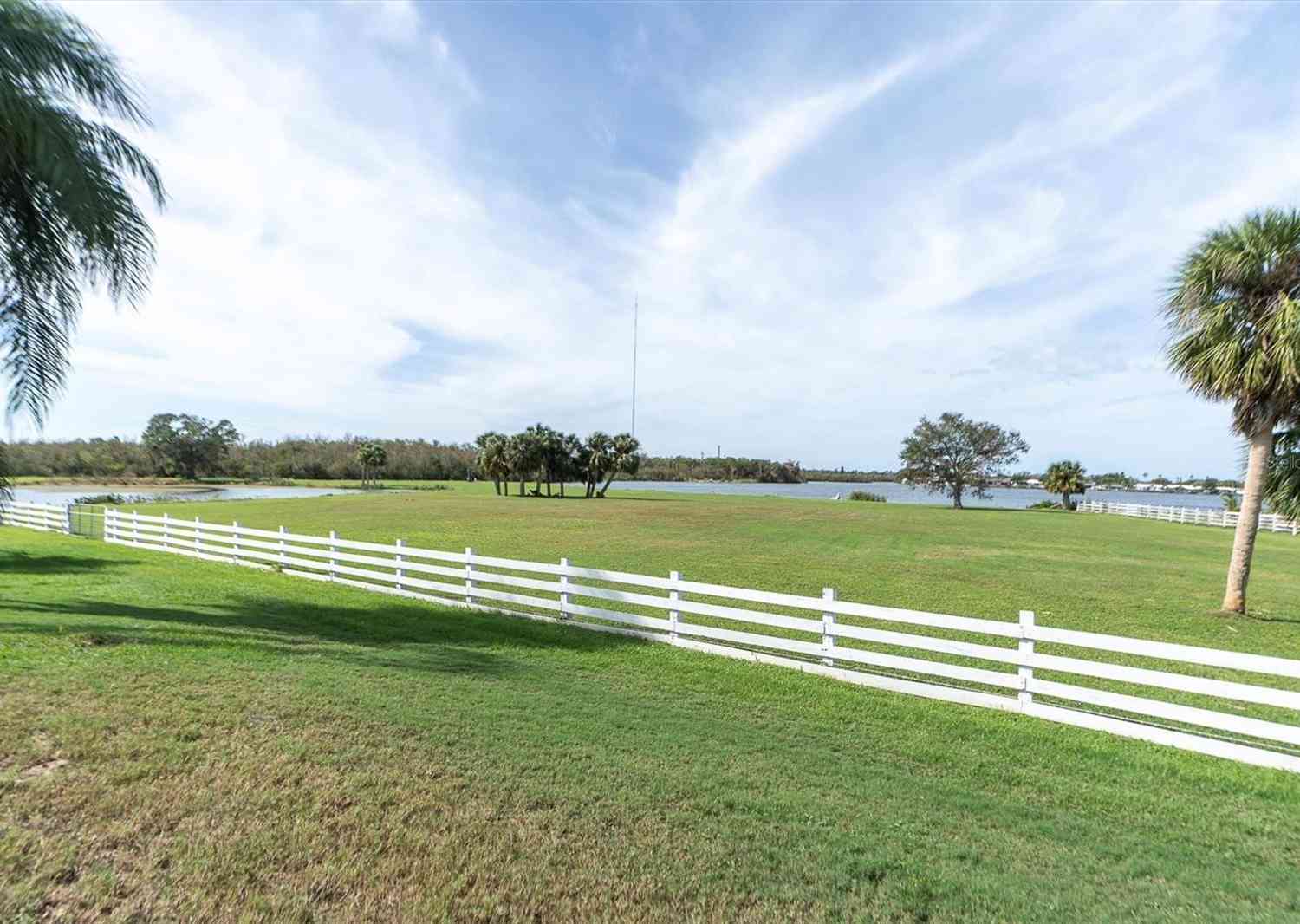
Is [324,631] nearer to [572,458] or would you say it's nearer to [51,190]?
[51,190]

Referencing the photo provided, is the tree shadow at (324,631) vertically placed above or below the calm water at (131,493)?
above

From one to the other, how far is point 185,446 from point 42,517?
10655 centimetres

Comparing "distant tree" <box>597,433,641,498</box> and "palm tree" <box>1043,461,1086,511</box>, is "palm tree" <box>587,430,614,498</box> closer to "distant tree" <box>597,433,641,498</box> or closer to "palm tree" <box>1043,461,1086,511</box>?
"distant tree" <box>597,433,641,498</box>

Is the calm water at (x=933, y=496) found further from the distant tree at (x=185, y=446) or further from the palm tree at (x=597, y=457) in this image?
the distant tree at (x=185, y=446)

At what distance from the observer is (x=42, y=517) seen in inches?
947

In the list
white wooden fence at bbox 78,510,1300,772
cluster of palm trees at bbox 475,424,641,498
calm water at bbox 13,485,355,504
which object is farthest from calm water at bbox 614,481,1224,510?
white wooden fence at bbox 78,510,1300,772

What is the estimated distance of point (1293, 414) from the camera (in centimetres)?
1188

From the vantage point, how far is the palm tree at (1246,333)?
449 inches

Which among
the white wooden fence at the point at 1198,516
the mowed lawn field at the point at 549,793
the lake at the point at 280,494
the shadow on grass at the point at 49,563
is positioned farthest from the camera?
the lake at the point at 280,494

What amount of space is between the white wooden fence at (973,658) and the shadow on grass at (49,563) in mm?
5960

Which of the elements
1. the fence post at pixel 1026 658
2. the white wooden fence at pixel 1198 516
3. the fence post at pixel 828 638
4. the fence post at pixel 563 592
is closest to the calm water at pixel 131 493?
the fence post at pixel 563 592

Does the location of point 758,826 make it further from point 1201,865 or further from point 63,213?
point 63,213

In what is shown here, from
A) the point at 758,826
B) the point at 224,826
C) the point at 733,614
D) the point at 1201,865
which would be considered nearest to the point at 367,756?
the point at 224,826

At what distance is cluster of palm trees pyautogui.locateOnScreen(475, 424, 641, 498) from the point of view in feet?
241
